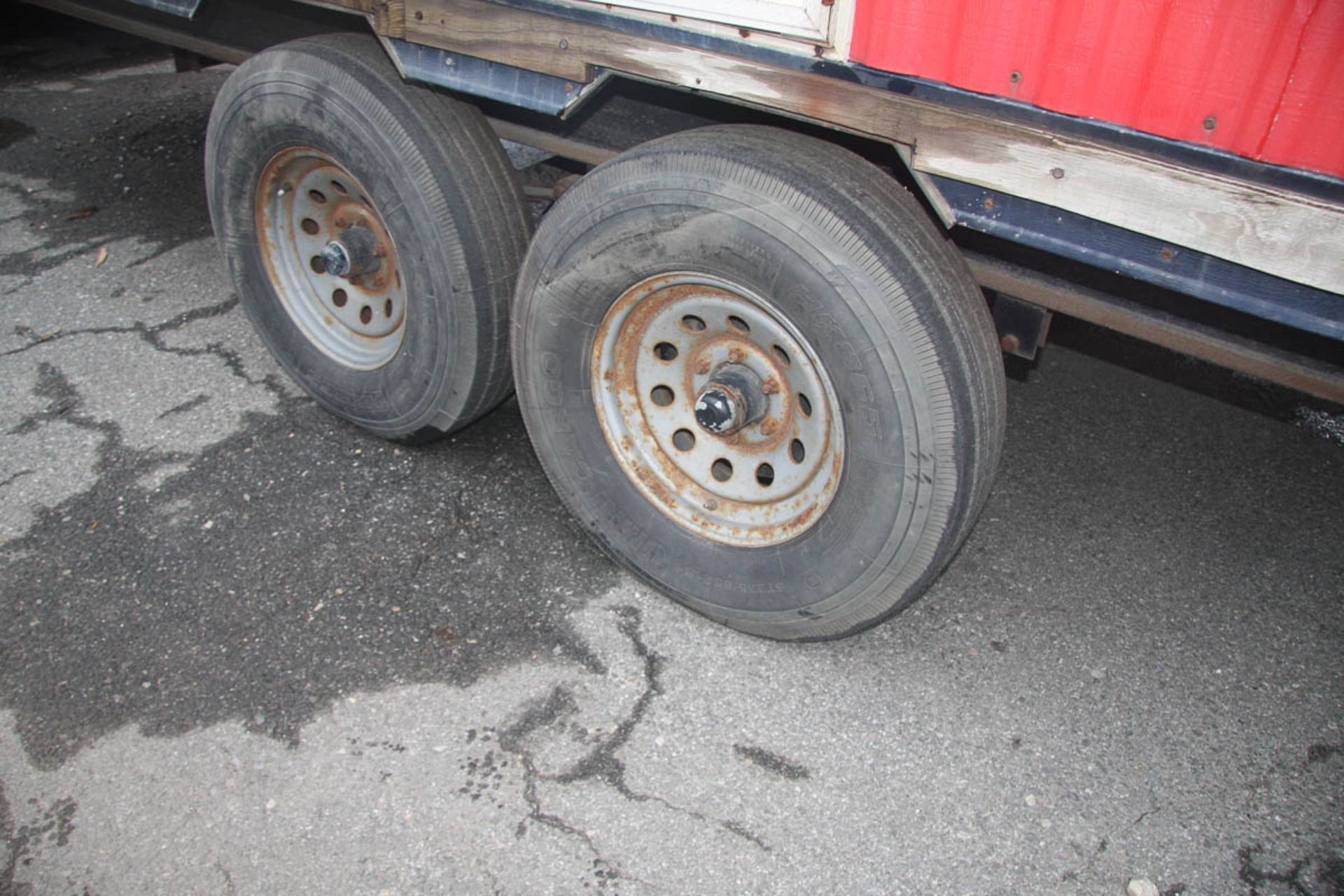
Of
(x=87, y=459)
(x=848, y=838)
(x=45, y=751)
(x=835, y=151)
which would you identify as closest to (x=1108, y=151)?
(x=835, y=151)

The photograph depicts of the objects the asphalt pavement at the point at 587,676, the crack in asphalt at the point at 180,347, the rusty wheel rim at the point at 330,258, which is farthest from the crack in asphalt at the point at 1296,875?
the crack in asphalt at the point at 180,347

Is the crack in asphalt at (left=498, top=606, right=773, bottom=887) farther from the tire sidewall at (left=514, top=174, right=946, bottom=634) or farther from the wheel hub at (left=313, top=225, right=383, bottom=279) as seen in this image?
the wheel hub at (left=313, top=225, right=383, bottom=279)

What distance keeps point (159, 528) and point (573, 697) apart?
1373 mm

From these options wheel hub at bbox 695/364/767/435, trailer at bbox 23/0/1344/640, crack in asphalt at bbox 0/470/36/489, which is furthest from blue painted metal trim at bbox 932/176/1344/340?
crack in asphalt at bbox 0/470/36/489

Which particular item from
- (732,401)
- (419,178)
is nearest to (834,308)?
(732,401)

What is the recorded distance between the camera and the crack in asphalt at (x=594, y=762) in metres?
2.25

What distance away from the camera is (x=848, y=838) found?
225 cm

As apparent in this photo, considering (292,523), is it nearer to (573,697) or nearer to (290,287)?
(290,287)

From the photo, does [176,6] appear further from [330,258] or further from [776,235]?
[776,235]

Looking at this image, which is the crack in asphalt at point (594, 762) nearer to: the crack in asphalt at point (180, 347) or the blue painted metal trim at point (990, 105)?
the blue painted metal trim at point (990, 105)

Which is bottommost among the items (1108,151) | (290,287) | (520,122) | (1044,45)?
(290,287)

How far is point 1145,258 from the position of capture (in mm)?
1886

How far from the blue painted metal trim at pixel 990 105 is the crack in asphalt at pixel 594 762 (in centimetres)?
146

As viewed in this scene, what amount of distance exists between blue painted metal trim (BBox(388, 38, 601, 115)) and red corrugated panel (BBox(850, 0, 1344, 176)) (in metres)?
0.78
